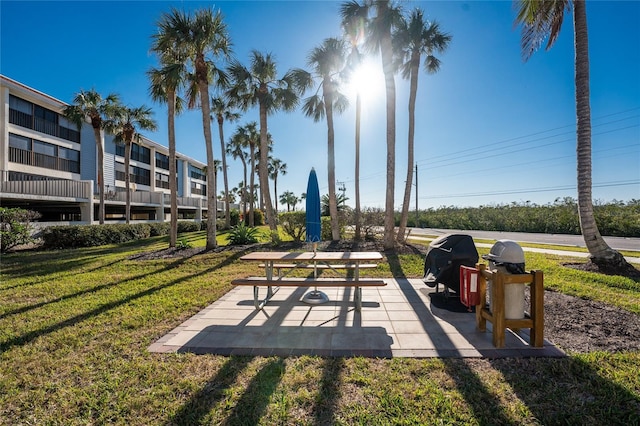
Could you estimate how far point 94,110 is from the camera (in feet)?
59.6

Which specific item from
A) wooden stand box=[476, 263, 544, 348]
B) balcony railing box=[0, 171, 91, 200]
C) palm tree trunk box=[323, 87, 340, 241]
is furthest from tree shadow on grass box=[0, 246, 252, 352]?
balcony railing box=[0, 171, 91, 200]

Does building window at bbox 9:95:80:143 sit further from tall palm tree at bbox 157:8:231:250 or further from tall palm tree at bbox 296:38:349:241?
tall palm tree at bbox 296:38:349:241

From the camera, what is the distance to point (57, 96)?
2092 cm

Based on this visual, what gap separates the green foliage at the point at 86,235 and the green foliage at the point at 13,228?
95 centimetres

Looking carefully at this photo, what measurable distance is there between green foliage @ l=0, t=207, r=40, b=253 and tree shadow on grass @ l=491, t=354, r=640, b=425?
17.0m

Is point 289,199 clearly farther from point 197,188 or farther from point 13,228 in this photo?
point 13,228

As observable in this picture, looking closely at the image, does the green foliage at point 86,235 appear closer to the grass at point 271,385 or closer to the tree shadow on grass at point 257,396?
the grass at point 271,385

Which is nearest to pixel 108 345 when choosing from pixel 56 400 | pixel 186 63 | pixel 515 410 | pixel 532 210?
pixel 56 400

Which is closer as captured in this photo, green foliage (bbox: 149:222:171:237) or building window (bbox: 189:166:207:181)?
green foliage (bbox: 149:222:171:237)

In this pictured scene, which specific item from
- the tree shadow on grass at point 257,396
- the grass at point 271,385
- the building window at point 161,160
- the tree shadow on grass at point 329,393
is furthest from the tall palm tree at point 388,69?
the building window at point 161,160

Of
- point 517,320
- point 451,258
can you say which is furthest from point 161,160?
point 517,320

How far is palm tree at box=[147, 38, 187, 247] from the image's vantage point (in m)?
10.6

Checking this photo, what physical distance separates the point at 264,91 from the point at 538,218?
25531 mm

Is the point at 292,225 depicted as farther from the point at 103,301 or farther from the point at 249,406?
the point at 249,406
